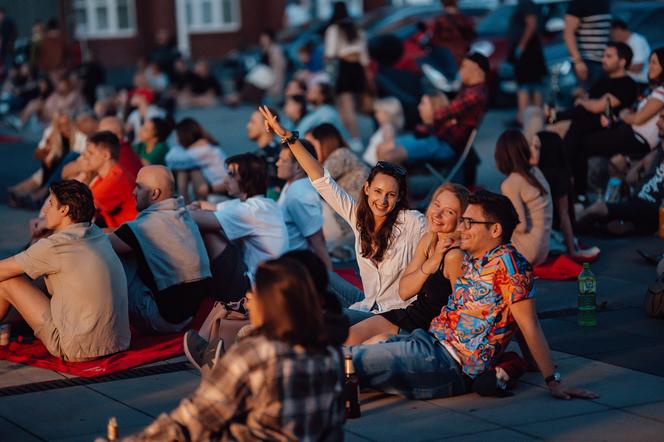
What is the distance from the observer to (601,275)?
9.88m

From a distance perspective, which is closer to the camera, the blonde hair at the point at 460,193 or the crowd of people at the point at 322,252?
the crowd of people at the point at 322,252

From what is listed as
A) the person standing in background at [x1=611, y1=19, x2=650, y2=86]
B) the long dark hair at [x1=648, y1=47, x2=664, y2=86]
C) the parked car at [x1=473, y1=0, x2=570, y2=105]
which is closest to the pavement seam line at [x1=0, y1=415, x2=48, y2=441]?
the long dark hair at [x1=648, y1=47, x2=664, y2=86]

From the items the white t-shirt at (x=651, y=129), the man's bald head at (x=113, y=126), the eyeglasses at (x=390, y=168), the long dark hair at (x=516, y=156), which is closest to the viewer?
the eyeglasses at (x=390, y=168)

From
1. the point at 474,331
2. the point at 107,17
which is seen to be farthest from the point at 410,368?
the point at 107,17

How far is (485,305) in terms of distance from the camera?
6.37 metres

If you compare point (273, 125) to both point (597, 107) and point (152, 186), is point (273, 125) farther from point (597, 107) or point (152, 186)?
point (597, 107)

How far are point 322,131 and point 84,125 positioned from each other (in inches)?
129

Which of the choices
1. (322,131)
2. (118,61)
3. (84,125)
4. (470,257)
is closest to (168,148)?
(84,125)

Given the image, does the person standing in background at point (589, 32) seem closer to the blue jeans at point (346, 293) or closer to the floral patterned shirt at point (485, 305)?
the blue jeans at point (346, 293)

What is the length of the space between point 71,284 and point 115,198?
2291 mm

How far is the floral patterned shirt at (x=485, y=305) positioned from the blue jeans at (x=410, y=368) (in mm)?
84

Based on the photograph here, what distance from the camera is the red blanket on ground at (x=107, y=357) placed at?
7.38 metres

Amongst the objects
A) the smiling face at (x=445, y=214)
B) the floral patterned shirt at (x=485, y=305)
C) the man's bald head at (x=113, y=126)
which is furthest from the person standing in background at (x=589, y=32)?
the floral patterned shirt at (x=485, y=305)

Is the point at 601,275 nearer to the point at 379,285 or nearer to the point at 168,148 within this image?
the point at 379,285
